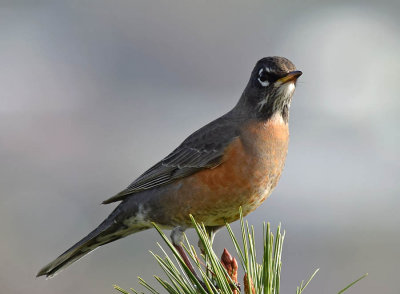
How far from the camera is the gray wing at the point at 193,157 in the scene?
4676 millimetres

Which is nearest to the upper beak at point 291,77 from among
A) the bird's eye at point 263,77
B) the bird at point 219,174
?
the bird at point 219,174

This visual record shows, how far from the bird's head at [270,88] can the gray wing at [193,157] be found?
0.21 meters

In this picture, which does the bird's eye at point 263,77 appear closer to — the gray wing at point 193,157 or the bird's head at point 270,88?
the bird's head at point 270,88

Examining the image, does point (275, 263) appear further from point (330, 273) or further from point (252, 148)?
point (330, 273)

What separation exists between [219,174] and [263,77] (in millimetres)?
718

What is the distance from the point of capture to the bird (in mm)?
4344

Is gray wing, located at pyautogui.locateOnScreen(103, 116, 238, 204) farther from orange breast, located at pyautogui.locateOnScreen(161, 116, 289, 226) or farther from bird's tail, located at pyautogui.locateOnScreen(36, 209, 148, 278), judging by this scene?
bird's tail, located at pyautogui.locateOnScreen(36, 209, 148, 278)

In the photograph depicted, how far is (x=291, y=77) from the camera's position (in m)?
4.32

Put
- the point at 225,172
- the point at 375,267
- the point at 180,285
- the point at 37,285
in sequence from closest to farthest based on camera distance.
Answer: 1. the point at 180,285
2. the point at 225,172
3. the point at 37,285
4. the point at 375,267

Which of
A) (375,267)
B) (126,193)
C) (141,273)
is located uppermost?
(126,193)

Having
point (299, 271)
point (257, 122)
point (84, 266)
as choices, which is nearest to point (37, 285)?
point (84, 266)

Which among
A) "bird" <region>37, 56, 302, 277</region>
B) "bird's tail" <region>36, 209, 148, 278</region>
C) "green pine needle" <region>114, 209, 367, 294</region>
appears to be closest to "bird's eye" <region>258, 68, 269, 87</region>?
"bird" <region>37, 56, 302, 277</region>

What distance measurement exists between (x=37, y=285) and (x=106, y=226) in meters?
5.50

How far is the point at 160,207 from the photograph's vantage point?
4762 millimetres
